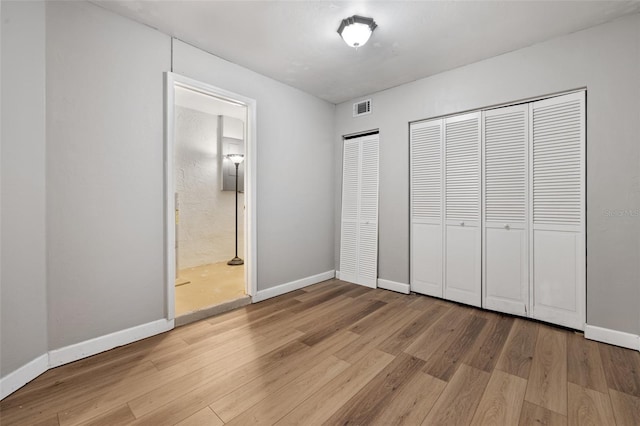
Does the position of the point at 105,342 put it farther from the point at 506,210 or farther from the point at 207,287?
the point at 506,210

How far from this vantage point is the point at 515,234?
2877 mm

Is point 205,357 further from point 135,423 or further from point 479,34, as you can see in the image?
point 479,34

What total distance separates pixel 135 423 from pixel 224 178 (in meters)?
4.16

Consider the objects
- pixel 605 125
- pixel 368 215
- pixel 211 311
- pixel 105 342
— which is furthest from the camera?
pixel 368 215

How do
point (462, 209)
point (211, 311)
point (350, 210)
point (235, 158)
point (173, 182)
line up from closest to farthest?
point (173, 182) < point (211, 311) < point (462, 209) < point (350, 210) < point (235, 158)

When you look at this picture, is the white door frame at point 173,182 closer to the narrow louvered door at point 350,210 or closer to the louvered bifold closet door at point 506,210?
the narrow louvered door at point 350,210

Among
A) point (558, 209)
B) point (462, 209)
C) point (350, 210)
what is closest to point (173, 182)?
point (350, 210)

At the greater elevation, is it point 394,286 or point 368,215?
point 368,215

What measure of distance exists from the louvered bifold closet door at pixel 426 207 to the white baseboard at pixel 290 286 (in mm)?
1289

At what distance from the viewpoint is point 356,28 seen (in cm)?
230

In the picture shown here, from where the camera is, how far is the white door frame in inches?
100

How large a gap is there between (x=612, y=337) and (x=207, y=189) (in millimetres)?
5493

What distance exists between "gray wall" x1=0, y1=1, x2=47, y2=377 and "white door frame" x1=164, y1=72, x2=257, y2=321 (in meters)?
0.81

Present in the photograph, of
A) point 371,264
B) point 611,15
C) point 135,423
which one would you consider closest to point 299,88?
point 371,264
